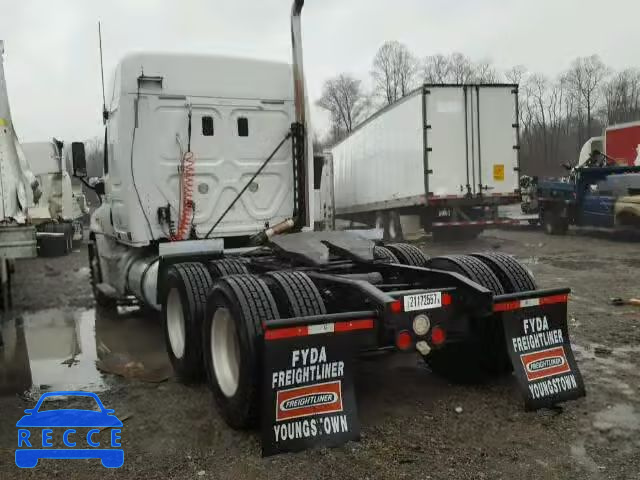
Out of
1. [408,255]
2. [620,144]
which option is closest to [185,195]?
[408,255]

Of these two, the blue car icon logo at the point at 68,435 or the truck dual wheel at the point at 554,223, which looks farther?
the truck dual wheel at the point at 554,223

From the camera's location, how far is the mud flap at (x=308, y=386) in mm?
3563

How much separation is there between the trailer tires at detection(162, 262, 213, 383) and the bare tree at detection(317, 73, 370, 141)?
55071mm

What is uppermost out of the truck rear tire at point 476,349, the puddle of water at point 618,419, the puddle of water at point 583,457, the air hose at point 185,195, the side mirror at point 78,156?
the side mirror at point 78,156

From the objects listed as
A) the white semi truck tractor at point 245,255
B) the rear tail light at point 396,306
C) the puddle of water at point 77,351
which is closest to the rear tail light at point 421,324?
the white semi truck tractor at point 245,255

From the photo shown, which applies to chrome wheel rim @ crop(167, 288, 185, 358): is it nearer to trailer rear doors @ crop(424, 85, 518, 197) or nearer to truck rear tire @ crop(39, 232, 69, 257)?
truck rear tire @ crop(39, 232, 69, 257)

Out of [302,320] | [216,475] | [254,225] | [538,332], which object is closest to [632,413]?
[538,332]

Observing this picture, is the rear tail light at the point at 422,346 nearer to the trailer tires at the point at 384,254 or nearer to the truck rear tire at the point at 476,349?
the truck rear tire at the point at 476,349

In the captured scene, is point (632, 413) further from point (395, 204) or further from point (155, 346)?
point (395, 204)

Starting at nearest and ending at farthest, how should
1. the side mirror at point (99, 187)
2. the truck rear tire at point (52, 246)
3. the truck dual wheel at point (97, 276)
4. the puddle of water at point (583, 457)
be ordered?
the puddle of water at point (583, 457), the truck rear tire at point (52, 246), the side mirror at point (99, 187), the truck dual wheel at point (97, 276)

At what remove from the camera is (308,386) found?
3674 mm

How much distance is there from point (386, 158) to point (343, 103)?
44803 mm

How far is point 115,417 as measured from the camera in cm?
436

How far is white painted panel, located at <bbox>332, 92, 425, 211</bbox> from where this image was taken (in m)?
15.3
